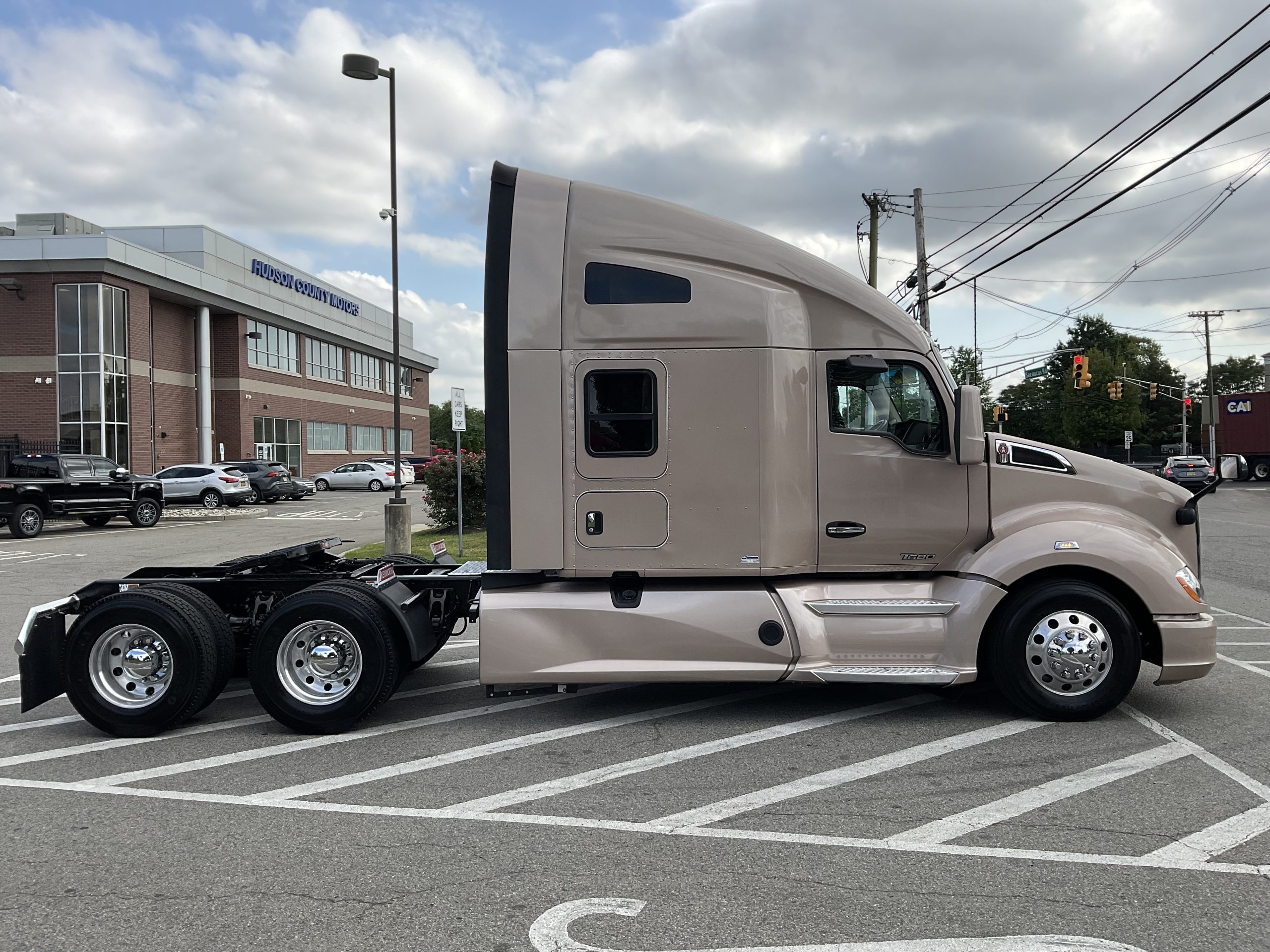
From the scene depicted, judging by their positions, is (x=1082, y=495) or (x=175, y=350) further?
(x=175, y=350)

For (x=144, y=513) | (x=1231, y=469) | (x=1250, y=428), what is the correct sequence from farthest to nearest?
(x=1250, y=428), (x=144, y=513), (x=1231, y=469)

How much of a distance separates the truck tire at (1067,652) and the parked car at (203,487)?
30416 mm

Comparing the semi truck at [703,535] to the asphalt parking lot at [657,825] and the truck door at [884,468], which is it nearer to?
the truck door at [884,468]

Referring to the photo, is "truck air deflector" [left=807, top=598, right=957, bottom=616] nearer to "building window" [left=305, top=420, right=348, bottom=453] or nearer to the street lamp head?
the street lamp head

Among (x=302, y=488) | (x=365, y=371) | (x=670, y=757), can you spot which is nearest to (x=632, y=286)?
(x=670, y=757)

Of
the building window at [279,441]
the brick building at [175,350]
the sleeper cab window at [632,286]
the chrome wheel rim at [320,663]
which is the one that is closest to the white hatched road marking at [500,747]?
the chrome wheel rim at [320,663]

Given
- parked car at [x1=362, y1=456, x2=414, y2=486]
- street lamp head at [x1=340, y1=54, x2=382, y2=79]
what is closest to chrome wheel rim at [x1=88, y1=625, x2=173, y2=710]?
street lamp head at [x1=340, y1=54, x2=382, y2=79]

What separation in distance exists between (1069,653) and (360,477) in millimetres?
40842

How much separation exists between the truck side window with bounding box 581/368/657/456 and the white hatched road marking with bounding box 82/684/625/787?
6.34ft

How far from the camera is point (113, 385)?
35031 mm

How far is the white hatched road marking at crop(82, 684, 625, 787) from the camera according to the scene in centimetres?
500

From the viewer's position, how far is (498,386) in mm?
5750

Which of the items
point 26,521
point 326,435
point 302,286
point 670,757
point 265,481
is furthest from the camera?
point 326,435

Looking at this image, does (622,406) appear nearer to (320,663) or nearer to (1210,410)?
(320,663)
